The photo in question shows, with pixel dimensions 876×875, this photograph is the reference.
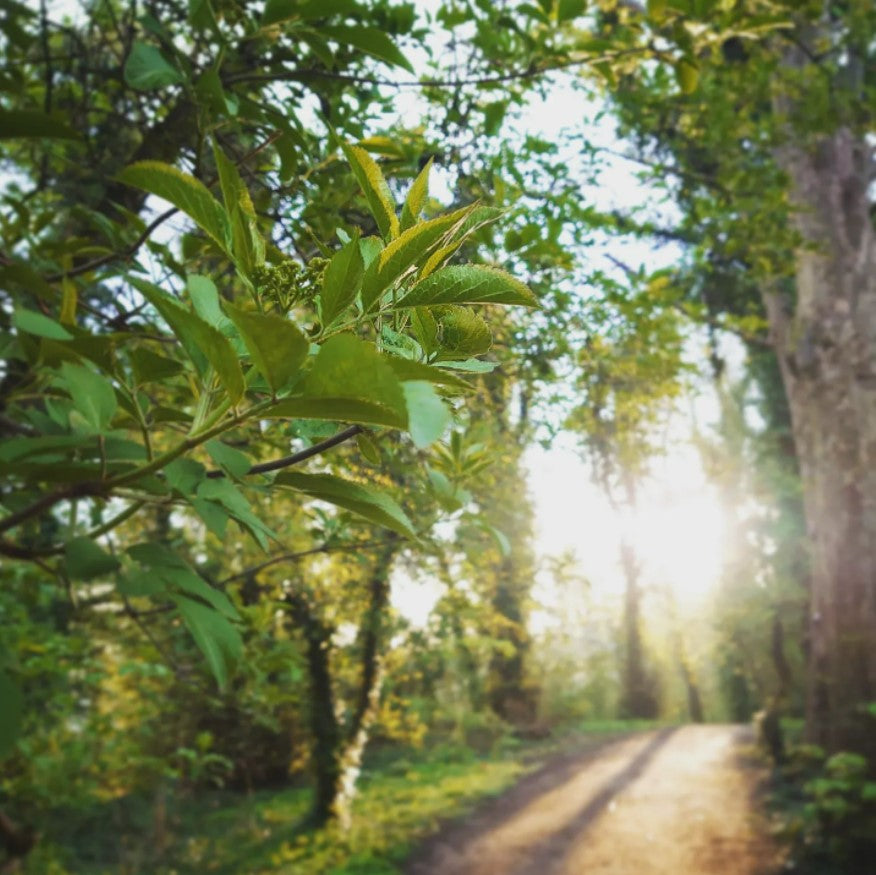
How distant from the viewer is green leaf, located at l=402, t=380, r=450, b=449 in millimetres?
409

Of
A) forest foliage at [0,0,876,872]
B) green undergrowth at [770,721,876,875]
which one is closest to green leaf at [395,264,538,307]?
forest foliage at [0,0,876,872]

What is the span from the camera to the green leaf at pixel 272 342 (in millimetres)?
451

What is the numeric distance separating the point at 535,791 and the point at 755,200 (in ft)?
26.8

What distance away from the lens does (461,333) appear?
60 centimetres

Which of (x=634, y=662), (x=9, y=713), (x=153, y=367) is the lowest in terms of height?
(x=634, y=662)

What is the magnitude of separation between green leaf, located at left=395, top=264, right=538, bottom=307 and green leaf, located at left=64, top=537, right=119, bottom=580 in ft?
1.47

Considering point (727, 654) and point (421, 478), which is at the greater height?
point (421, 478)

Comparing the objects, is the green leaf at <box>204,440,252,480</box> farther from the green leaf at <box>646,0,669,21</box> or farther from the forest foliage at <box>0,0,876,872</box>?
the green leaf at <box>646,0,669,21</box>

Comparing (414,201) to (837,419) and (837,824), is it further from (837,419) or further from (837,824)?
(837,419)

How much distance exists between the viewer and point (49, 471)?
683mm

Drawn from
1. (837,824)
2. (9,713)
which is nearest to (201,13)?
(9,713)

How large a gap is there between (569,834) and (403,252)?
760cm

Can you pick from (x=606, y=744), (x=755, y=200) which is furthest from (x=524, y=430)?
(x=606, y=744)

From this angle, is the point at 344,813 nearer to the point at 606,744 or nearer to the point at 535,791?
A: the point at 535,791
